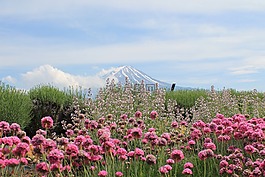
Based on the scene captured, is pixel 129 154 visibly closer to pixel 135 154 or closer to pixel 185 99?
pixel 135 154

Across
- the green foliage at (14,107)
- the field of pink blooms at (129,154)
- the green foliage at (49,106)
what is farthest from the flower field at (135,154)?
the green foliage at (49,106)

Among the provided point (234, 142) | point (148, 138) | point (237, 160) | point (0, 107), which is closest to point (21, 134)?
point (148, 138)

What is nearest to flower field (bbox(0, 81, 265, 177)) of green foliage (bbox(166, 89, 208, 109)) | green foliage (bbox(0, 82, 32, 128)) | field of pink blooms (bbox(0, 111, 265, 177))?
field of pink blooms (bbox(0, 111, 265, 177))

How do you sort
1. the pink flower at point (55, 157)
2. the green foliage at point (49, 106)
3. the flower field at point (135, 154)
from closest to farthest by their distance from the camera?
the pink flower at point (55, 157) < the flower field at point (135, 154) < the green foliage at point (49, 106)

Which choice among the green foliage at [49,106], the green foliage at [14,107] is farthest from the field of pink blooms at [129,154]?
the green foliage at [49,106]

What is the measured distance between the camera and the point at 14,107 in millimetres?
10281

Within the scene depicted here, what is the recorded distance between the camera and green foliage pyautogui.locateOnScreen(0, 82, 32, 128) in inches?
400

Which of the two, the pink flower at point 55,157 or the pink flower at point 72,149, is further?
the pink flower at point 72,149

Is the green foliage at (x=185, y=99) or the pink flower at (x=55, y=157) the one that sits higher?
the green foliage at (x=185, y=99)

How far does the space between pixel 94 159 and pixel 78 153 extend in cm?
19

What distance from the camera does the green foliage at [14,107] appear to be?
1016 cm

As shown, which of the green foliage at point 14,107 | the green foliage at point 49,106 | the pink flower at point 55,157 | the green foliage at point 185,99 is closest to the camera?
the pink flower at point 55,157

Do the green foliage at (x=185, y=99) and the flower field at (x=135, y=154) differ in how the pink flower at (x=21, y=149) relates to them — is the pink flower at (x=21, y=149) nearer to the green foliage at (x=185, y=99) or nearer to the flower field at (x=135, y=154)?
the flower field at (x=135, y=154)

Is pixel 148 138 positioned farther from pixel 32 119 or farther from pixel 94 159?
pixel 32 119
